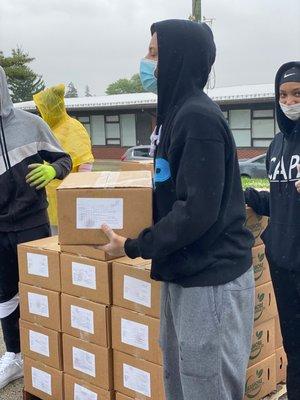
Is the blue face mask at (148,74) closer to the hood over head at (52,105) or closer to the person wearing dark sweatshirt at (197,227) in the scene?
the person wearing dark sweatshirt at (197,227)

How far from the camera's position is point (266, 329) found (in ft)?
9.59

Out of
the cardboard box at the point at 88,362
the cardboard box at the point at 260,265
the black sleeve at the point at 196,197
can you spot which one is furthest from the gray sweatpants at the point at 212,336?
the cardboard box at the point at 260,265

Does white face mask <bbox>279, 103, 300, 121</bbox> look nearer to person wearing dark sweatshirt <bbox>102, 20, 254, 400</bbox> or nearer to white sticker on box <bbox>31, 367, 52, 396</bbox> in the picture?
person wearing dark sweatshirt <bbox>102, 20, 254, 400</bbox>

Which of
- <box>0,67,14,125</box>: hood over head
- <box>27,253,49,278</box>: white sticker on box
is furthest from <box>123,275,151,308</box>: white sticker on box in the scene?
<box>0,67,14,125</box>: hood over head

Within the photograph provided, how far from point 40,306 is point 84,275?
41 cm

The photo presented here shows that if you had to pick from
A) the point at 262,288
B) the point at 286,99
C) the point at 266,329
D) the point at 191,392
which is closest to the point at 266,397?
the point at 266,329

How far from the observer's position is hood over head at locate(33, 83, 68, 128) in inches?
154

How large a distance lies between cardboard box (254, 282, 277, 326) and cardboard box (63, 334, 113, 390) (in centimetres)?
83

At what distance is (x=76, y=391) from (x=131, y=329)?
57cm

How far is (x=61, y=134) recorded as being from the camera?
12.9 ft

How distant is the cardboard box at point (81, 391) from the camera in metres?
2.68

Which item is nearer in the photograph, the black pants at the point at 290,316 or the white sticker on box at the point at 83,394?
the black pants at the point at 290,316

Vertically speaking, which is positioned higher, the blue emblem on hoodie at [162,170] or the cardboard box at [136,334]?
the blue emblem on hoodie at [162,170]

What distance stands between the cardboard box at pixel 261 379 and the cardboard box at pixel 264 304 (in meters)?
0.25
